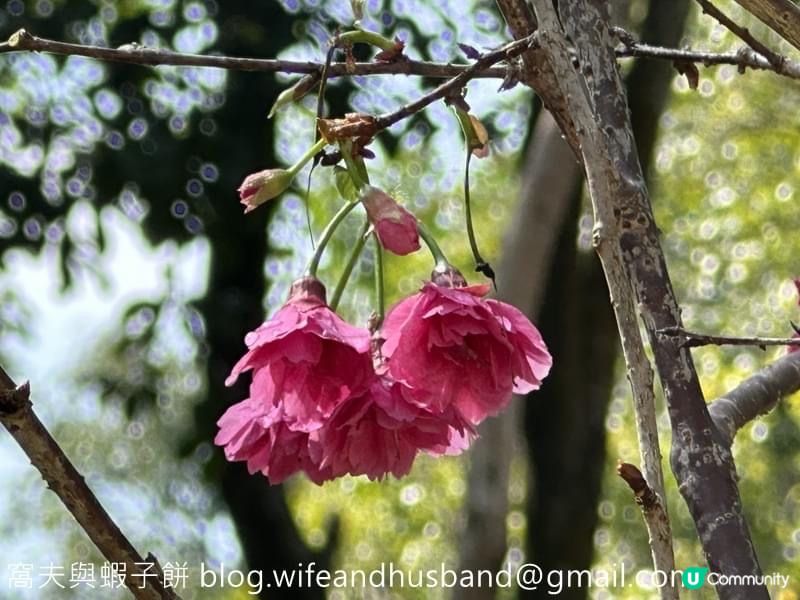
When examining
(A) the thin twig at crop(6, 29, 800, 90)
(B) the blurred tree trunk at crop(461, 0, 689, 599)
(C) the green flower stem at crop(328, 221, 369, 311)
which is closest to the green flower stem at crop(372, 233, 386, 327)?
(C) the green flower stem at crop(328, 221, 369, 311)

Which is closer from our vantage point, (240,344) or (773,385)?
(773,385)

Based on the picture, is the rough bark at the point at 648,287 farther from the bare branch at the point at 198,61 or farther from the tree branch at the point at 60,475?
the tree branch at the point at 60,475

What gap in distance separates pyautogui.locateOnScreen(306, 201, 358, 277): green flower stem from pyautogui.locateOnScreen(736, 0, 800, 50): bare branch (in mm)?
336

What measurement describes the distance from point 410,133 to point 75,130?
840mm

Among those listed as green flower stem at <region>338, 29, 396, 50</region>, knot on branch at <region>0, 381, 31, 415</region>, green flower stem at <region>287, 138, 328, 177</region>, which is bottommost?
knot on branch at <region>0, 381, 31, 415</region>

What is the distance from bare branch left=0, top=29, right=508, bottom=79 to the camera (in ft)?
3.27

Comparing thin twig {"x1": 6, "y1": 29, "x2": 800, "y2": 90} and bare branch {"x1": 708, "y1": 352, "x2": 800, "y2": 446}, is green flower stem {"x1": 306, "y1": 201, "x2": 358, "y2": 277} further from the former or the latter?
bare branch {"x1": 708, "y1": 352, "x2": 800, "y2": 446}

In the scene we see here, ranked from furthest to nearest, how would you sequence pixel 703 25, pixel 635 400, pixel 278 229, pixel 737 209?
pixel 737 209, pixel 703 25, pixel 278 229, pixel 635 400

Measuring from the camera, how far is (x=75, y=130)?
10.1 feet

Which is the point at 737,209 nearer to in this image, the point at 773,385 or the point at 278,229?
the point at 278,229

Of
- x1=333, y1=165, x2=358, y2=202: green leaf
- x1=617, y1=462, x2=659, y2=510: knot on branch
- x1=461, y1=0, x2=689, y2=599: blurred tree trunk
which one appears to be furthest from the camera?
x1=461, y1=0, x2=689, y2=599: blurred tree trunk

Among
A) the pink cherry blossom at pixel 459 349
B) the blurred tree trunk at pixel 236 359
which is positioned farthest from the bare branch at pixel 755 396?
the blurred tree trunk at pixel 236 359

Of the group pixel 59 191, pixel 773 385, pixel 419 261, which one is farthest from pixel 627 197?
pixel 419 261

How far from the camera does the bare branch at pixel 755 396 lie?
3.33 feet
